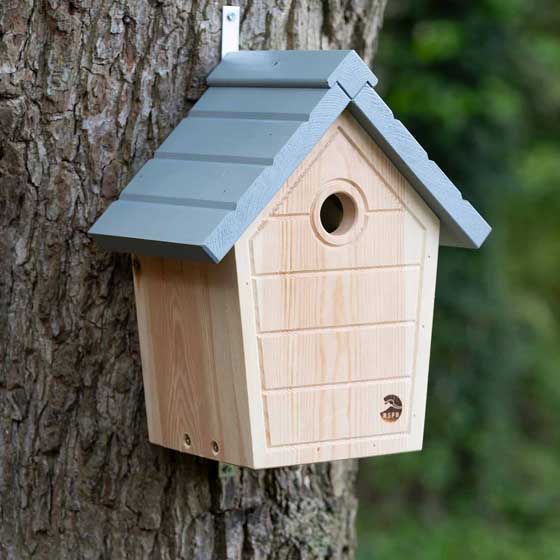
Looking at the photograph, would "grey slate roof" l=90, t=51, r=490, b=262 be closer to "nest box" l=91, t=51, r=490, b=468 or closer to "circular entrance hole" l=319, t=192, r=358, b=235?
"nest box" l=91, t=51, r=490, b=468

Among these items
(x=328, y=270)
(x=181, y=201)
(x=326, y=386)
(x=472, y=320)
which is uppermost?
(x=472, y=320)

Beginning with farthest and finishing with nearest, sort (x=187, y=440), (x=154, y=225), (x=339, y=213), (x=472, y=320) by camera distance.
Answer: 1. (x=472, y=320)
2. (x=339, y=213)
3. (x=187, y=440)
4. (x=154, y=225)

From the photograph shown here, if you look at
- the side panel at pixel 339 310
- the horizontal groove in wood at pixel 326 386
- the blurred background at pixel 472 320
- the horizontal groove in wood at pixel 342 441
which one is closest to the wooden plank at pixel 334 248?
the side panel at pixel 339 310

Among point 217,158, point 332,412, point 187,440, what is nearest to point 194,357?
point 187,440

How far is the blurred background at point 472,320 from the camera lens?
6.32 meters

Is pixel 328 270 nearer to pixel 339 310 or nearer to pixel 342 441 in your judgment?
pixel 339 310

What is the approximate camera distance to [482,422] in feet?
22.7

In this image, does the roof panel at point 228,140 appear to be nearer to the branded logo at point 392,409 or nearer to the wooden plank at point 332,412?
the wooden plank at point 332,412

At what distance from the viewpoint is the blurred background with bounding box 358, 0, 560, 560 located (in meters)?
6.32

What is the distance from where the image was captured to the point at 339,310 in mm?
2113

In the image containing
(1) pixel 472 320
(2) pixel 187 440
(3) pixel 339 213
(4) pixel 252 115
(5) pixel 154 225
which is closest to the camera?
(5) pixel 154 225

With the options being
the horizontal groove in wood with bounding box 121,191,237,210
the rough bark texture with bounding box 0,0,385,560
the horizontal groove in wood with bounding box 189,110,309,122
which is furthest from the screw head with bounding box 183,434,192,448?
the horizontal groove in wood with bounding box 189,110,309,122

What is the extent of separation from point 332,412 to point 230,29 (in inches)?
33.7

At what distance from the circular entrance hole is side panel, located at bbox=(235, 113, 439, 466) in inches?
0.7
